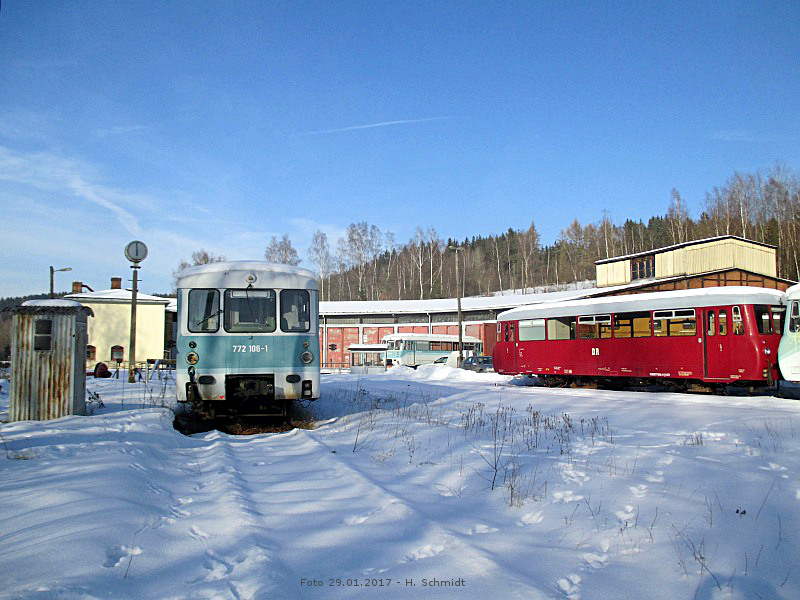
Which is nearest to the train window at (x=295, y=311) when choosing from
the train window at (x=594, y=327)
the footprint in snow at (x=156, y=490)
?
the footprint in snow at (x=156, y=490)

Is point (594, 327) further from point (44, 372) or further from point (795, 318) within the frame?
point (44, 372)

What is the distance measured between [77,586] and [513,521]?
335 centimetres

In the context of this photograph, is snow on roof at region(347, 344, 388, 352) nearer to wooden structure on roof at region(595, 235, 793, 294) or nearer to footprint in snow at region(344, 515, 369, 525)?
wooden structure on roof at region(595, 235, 793, 294)

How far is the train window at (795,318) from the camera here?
1655 centimetres

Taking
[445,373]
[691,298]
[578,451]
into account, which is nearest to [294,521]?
[578,451]

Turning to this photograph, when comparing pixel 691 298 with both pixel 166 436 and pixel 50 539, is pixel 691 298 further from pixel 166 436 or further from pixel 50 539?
pixel 50 539

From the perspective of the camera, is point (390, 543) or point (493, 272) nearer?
point (390, 543)

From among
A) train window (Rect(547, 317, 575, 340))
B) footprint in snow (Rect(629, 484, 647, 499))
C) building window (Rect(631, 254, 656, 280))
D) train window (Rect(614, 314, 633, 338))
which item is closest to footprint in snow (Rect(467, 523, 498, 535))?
footprint in snow (Rect(629, 484, 647, 499))

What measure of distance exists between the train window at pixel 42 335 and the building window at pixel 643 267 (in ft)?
133

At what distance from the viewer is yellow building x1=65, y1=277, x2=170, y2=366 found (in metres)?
48.8

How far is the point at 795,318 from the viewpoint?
1664cm

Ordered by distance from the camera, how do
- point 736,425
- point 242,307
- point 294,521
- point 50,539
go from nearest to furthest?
point 50,539 → point 294,521 → point 736,425 → point 242,307

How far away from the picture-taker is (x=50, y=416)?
10.5 meters

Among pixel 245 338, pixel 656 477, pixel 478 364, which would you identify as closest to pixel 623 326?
pixel 245 338
